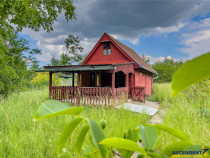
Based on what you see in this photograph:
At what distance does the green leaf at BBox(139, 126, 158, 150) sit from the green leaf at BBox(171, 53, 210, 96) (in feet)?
0.72

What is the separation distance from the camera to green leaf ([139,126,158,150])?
388 mm

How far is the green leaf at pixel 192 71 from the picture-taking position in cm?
20

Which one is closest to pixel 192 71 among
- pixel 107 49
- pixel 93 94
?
pixel 93 94

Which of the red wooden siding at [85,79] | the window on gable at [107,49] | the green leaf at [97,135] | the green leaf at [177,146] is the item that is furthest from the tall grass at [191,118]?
Answer: the red wooden siding at [85,79]

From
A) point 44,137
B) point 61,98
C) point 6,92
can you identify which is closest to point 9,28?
point 44,137

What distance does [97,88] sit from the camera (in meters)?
8.38

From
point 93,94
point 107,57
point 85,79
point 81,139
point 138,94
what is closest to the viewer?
point 81,139

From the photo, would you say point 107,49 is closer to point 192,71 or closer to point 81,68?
point 81,68

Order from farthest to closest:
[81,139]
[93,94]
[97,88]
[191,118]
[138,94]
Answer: [138,94] < [97,88] < [93,94] < [191,118] < [81,139]

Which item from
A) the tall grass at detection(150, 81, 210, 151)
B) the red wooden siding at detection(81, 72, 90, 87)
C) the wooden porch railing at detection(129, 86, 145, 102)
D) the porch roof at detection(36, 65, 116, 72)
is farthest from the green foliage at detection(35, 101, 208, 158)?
the red wooden siding at detection(81, 72, 90, 87)

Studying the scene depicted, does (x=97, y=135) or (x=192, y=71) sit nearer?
(x=192, y=71)

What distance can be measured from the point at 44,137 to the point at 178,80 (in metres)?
3.67

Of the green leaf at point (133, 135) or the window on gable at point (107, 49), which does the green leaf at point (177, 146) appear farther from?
the window on gable at point (107, 49)

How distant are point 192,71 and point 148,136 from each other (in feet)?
0.84
